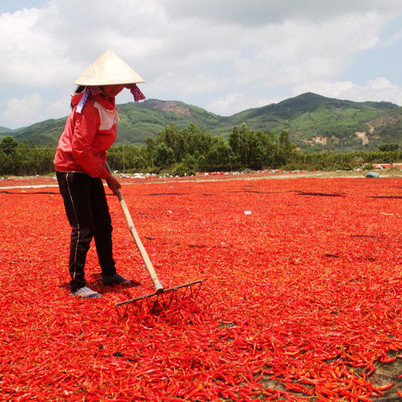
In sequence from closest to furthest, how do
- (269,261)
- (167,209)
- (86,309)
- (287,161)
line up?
1. (86,309)
2. (269,261)
3. (167,209)
4. (287,161)

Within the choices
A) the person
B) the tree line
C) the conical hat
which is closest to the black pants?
the person

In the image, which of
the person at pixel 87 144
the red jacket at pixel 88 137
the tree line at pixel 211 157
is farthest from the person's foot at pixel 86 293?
the tree line at pixel 211 157

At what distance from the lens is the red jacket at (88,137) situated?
10.3 ft

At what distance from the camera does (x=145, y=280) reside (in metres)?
4.00

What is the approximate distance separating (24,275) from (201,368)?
2755 mm

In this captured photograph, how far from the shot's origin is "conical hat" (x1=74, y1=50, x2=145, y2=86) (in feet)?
10.3

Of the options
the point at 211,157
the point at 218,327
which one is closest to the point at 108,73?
the point at 218,327

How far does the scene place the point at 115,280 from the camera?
152 inches

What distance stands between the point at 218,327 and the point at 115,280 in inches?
56.4

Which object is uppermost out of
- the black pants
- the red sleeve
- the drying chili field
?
the red sleeve

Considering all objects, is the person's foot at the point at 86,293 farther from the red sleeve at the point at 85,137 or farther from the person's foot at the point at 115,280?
the red sleeve at the point at 85,137

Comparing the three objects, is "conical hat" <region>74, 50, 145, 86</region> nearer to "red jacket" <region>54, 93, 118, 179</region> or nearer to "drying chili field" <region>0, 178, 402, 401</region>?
"red jacket" <region>54, 93, 118, 179</region>

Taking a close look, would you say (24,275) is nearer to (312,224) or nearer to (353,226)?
(312,224)

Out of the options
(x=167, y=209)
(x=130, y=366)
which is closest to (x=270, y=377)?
(x=130, y=366)
